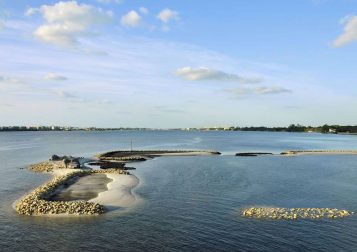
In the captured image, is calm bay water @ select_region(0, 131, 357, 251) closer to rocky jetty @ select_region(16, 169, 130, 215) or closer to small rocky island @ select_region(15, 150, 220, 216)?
rocky jetty @ select_region(16, 169, 130, 215)

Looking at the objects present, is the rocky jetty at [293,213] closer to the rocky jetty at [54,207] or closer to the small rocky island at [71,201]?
the small rocky island at [71,201]

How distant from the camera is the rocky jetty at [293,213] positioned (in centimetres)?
3747

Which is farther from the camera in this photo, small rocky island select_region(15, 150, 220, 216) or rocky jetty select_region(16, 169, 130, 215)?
small rocky island select_region(15, 150, 220, 216)

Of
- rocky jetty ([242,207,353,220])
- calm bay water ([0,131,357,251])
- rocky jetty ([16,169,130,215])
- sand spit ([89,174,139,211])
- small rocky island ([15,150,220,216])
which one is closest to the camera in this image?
calm bay water ([0,131,357,251])

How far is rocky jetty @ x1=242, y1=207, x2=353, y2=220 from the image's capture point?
1475 inches

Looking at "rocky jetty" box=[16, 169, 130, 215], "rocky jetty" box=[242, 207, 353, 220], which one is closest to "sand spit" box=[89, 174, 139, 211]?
"rocky jetty" box=[16, 169, 130, 215]

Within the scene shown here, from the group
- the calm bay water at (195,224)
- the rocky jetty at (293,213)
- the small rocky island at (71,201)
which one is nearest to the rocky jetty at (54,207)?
the small rocky island at (71,201)

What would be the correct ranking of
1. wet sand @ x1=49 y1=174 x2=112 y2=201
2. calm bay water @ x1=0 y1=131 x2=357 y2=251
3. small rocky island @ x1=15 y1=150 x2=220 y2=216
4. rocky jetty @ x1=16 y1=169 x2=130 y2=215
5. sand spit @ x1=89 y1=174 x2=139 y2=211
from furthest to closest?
wet sand @ x1=49 y1=174 x2=112 y2=201
sand spit @ x1=89 y1=174 x2=139 y2=211
small rocky island @ x1=15 y1=150 x2=220 y2=216
rocky jetty @ x1=16 y1=169 x2=130 y2=215
calm bay water @ x1=0 y1=131 x2=357 y2=251

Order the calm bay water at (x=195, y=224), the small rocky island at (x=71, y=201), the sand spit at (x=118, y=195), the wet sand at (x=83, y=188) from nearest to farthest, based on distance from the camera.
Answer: the calm bay water at (x=195, y=224)
the small rocky island at (x=71, y=201)
the sand spit at (x=118, y=195)
the wet sand at (x=83, y=188)

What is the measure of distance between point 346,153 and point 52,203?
106950 mm

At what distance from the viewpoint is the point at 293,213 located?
38.9 meters

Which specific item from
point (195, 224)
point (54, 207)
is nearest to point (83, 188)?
point (54, 207)

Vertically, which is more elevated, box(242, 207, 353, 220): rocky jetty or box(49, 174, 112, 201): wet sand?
box(49, 174, 112, 201): wet sand

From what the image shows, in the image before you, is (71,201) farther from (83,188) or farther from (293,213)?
(293,213)
